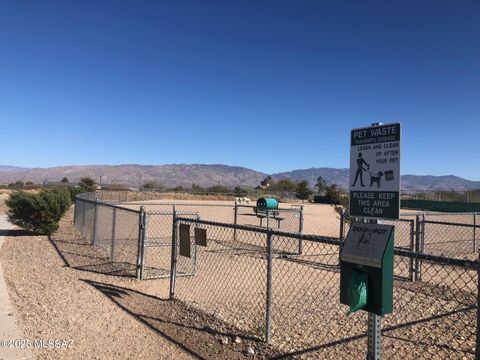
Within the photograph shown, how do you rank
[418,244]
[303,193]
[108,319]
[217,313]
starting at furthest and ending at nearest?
[303,193], [418,244], [217,313], [108,319]

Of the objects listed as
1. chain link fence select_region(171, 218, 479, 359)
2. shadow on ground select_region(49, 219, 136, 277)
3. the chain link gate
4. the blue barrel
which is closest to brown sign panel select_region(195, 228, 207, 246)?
chain link fence select_region(171, 218, 479, 359)

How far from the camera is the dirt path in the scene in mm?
5320

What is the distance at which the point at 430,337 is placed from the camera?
5.93 meters

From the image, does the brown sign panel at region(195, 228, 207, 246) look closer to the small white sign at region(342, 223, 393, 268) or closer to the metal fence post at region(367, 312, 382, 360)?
the small white sign at region(342, 223, 393, 268)

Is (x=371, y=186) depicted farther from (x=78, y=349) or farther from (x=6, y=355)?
(x=6, y=355)

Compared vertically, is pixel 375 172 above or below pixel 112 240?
above

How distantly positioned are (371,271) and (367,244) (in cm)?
22

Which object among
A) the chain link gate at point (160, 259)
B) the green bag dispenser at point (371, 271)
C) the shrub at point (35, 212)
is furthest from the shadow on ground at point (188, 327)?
the shrub at point (35, 212)

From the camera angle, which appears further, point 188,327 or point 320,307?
point 320,307

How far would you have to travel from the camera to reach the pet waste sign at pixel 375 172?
11.7ft

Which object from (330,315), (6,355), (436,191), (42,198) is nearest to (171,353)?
(6,355)

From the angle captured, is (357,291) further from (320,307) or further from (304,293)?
(304,293)

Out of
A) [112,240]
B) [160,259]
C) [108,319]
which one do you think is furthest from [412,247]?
[108,319]

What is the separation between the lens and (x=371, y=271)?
143 inches
